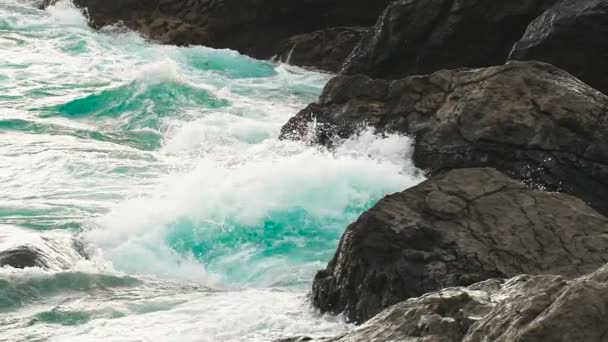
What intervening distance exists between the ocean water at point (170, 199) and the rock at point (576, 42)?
2780 millimetres

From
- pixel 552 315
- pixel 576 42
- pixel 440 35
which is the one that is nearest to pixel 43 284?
pixel 552 315

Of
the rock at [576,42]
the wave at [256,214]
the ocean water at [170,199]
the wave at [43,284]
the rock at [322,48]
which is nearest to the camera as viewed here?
the ocean water at [170,199]

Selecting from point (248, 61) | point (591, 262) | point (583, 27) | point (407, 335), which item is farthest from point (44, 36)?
point (407, 335)

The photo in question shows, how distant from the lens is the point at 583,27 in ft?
38.7

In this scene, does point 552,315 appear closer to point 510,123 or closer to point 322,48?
point 510,123

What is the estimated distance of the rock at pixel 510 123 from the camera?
8.61m

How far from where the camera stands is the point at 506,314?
11.9 ft

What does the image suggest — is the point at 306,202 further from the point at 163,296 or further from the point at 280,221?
the point at 163,296

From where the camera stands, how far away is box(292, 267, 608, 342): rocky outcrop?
3.39 m

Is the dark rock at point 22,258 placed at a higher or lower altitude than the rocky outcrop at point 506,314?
lower

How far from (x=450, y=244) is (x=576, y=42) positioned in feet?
20.8

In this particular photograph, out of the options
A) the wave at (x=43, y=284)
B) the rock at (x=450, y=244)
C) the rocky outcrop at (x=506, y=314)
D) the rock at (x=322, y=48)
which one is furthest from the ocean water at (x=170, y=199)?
the rocky outcrop at (x=506, y=314)

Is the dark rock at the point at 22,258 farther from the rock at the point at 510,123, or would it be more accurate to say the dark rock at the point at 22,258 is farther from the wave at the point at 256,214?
the rock at the point at 510,123

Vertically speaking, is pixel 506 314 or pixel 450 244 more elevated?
pixel 506 314
